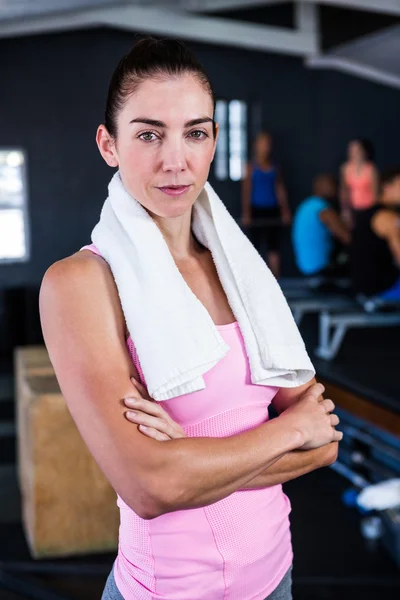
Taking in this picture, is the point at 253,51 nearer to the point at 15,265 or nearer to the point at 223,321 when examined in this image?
the point at 15,265

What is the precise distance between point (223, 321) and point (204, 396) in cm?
11

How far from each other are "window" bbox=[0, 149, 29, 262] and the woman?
21.6 ft

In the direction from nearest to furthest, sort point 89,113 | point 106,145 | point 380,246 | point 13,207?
point 106,145
point 380,246
point 13,207
point 89,113

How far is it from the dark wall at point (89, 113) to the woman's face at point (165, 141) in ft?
21.3

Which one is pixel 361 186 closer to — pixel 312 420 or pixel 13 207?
pixel 13 207

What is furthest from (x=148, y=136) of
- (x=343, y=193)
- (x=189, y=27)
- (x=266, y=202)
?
(x=189, y=27)

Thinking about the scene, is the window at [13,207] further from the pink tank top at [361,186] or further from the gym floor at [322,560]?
the gym floor at [322,560]

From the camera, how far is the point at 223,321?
949mm

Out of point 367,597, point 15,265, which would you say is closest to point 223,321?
point 367,597

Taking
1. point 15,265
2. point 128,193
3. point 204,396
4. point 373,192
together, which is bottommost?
point 15,265

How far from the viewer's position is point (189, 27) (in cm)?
749

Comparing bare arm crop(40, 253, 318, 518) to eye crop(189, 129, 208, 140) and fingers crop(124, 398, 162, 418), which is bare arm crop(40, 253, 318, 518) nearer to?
fingers crop(124, 398, 162, 418)

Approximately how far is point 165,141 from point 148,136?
0.02 meters

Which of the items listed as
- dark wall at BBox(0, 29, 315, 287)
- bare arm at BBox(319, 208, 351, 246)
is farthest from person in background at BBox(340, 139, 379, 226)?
dark wall at BBox(0, 29, 315, 287)
